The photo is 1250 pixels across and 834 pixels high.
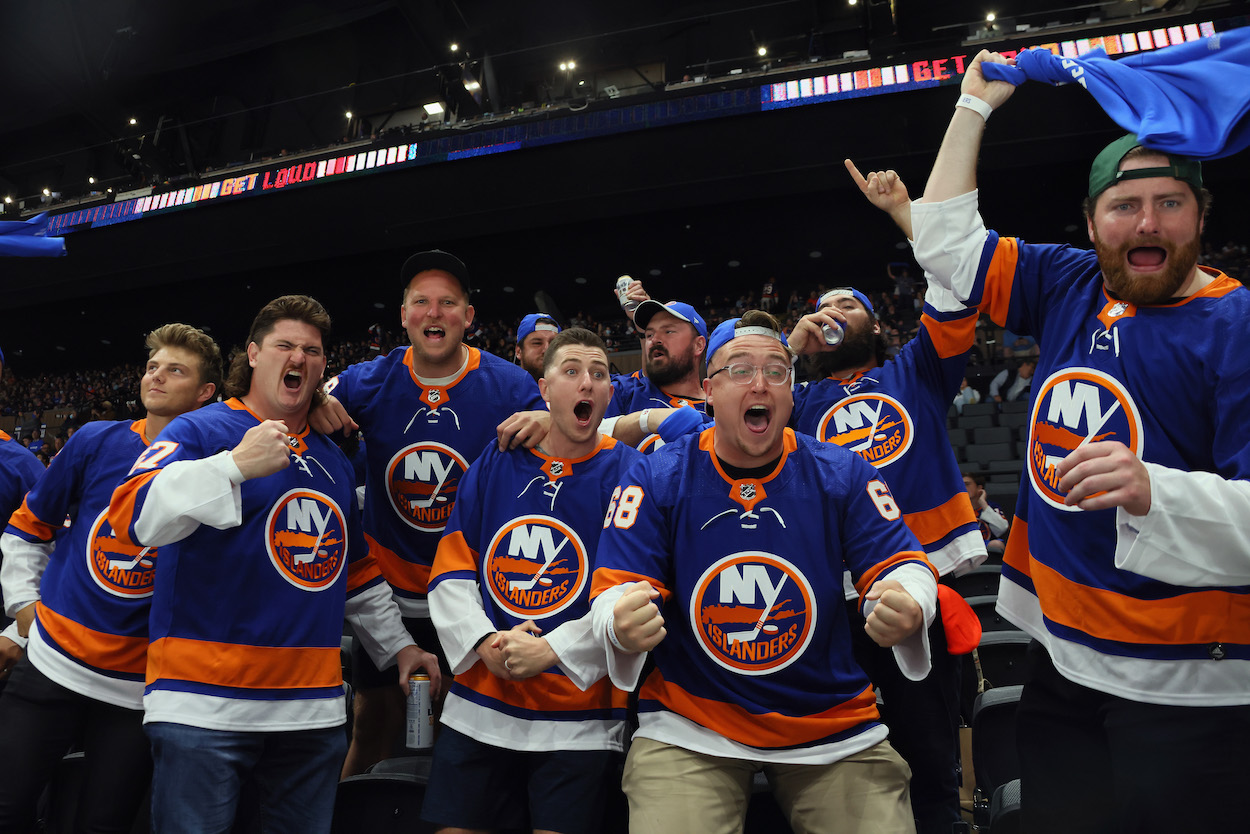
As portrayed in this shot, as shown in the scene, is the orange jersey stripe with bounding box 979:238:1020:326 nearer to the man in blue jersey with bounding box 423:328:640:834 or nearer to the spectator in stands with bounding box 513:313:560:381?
the man in blue jersey with bounding box 423:328:640:834

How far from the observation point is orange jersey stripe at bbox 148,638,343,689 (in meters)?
2.12

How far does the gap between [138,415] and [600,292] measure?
1022cm

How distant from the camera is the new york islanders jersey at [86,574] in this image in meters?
2.47

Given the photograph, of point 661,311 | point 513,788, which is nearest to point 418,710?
point 513,788

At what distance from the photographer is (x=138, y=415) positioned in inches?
564

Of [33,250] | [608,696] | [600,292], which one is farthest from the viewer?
[600,292]

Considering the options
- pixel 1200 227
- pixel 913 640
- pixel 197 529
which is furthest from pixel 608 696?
pixel 1200 227

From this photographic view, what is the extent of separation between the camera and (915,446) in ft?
9.36

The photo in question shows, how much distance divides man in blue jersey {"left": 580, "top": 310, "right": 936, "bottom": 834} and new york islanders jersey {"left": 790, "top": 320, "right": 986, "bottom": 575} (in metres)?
0.75

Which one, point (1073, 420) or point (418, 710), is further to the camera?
point (418, 710)

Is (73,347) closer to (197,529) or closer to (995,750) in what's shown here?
(197,529)

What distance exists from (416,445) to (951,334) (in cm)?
209

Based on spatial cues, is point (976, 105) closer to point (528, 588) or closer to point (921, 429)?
point (921, 429)

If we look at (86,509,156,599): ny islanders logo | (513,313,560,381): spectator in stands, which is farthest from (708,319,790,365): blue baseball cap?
(513,313,560,381): spectator in stands
